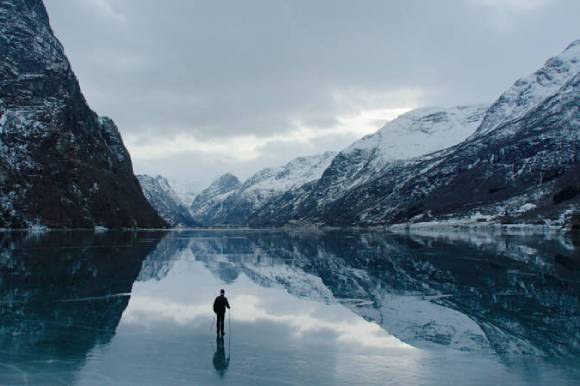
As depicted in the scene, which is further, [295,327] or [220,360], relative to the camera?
[295,327]

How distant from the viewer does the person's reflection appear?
756 inches

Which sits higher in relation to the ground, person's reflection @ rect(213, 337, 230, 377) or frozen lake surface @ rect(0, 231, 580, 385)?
frozen lake surface @ rect(0, 231, 580, 385)

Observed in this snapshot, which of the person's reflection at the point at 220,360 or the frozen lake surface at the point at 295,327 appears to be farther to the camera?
the person's reflection at the point at 220,360

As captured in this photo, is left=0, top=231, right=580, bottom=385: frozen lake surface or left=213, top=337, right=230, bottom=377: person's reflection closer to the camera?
left=0, top=231, right=580, bottom=385: frozen lake surface

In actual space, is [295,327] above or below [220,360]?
above

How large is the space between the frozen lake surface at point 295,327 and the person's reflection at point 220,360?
0.07 meters

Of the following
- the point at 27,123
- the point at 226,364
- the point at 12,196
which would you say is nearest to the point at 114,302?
the point at 226,364

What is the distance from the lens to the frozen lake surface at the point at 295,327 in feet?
61.4

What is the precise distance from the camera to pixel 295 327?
2716 cm

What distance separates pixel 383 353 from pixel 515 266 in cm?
3712

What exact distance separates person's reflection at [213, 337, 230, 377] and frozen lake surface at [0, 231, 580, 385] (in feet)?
0.23

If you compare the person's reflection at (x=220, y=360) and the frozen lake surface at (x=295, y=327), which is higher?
the frozen lake surface at (x=295, y=327)

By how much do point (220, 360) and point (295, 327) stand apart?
736cm

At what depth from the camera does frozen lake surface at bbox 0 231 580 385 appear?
18.7 metres
